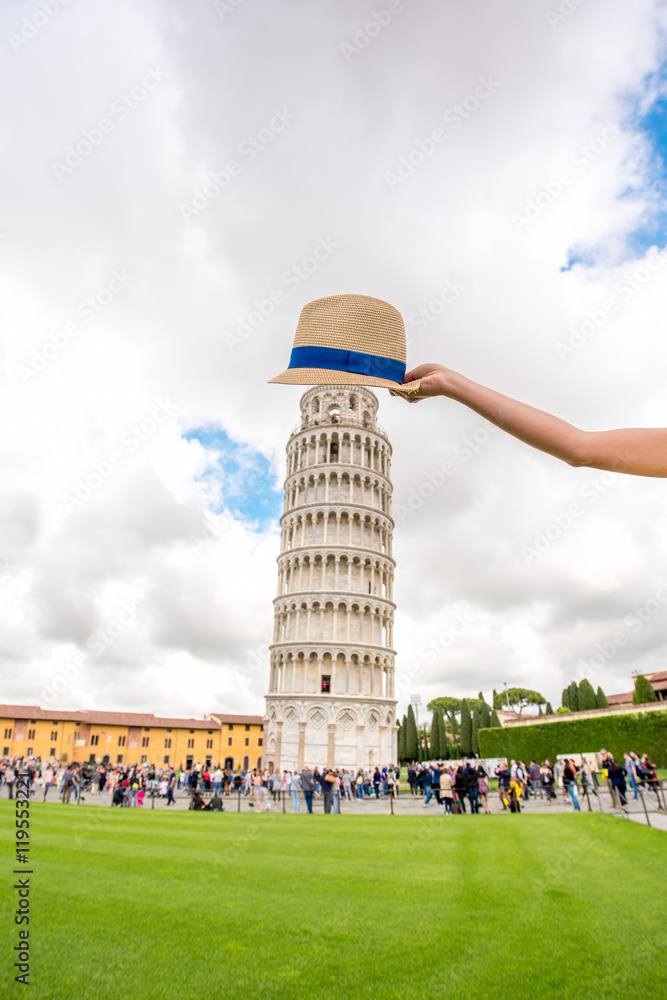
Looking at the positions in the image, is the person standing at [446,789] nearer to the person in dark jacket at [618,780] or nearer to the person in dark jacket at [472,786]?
the person in dark jacket at [472,786]

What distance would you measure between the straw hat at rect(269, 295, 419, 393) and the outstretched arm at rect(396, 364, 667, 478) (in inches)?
29.8

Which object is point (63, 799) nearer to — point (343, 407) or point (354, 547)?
point (354, 547)

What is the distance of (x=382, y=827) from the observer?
45.8ft

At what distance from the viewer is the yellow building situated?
72500mm

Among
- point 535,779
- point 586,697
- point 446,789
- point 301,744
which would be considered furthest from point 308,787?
point 586,697

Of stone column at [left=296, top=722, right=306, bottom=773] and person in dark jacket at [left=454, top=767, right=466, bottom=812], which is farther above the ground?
person in dark jacket at [left=454, top=767, right=466, bottom=812]

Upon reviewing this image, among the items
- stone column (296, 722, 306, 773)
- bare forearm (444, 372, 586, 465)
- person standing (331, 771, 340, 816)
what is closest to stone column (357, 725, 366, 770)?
stone column (296, 722, 306, 773)

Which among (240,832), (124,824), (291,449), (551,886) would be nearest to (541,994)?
(551,886)

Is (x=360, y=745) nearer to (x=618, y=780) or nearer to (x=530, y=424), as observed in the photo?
(x=618, y=780)

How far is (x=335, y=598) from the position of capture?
4566 cm

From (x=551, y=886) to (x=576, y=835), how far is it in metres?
5.77

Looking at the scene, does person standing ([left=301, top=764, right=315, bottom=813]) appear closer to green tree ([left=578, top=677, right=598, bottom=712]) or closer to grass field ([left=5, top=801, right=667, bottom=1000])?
grass field ([left=5, top=801, right=667, bottom=1000])

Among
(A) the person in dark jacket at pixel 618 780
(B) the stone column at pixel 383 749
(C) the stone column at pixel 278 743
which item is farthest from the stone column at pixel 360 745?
(A) the person in dark jacket at pixel 618 780

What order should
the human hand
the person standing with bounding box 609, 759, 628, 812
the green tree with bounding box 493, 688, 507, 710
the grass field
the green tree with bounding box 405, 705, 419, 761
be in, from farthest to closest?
the green tree with bounding box 493, 688, 507, 710, the green tree with bounding box 405, 705, 419, 761, the person standing with bounding box 609, 759, 628, 812, the grass field, the human hand
